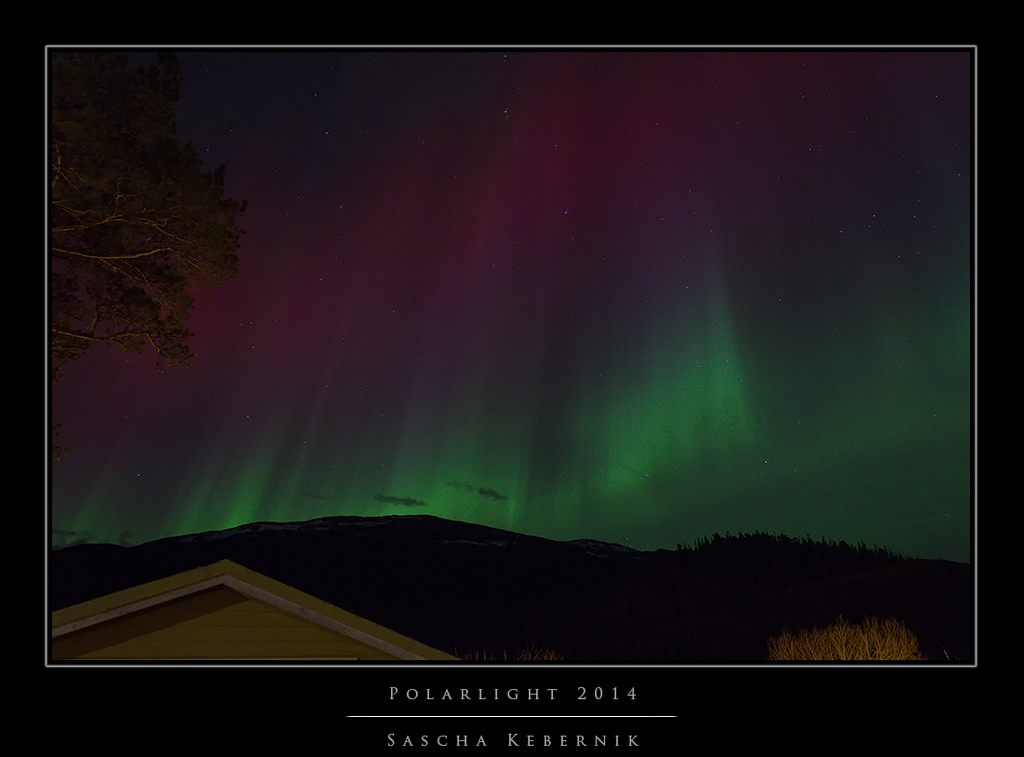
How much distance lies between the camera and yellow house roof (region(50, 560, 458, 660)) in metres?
6.20

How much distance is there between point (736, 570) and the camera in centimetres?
5619

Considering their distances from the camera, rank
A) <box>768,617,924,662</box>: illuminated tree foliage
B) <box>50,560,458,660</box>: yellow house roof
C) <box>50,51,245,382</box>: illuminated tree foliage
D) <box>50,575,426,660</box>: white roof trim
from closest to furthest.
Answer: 1. <box>50,575,426,660</box>: white roof trim
2. <box>50,560,458,660</box>: yellow house roof
3. <box>50,51,245,382</box>: illuminated tree foliage
4. <box>768,617,924,662</box>: illuminated tree foliage

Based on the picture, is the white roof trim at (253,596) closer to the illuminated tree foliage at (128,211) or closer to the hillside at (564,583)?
the illuminated tree foliage at (128,211)

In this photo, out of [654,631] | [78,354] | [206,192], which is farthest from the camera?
[654,631]

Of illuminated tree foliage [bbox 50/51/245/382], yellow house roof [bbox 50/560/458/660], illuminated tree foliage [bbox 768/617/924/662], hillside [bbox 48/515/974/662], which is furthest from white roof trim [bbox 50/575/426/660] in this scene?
hillside [bbox 48/515/974/662]

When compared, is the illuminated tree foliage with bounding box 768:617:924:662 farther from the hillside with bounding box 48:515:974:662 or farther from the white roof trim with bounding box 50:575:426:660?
the white roof trim with bounding box 50:575:426:660

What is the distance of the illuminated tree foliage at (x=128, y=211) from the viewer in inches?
349

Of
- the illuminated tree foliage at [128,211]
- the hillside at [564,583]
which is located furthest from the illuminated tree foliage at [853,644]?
the illuminated tree foliage at [128,211]

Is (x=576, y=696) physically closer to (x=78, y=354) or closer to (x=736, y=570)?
(x=78, y=354)

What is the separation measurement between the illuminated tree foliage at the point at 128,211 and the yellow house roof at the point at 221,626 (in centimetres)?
300

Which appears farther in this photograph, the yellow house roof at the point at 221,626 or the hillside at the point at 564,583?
the hillside at the point at 564,583

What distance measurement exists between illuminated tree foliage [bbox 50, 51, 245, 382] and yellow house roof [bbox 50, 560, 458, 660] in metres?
3.00

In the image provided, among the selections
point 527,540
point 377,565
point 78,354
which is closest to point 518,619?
point 527,540

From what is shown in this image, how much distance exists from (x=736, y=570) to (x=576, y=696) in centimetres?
5324
